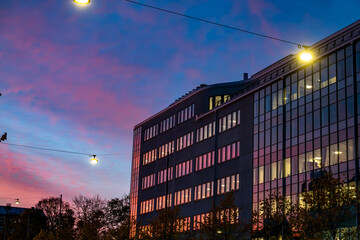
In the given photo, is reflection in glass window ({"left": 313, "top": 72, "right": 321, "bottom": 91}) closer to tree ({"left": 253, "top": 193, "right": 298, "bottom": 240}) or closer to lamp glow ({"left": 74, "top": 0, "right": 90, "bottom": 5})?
tree ({"left": 253, "top": 193, "right": 298, "bottom": 240})

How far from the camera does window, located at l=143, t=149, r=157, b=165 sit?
96250 mm

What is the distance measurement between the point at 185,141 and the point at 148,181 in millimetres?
13457

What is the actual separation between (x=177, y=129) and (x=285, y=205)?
36666 millimetres

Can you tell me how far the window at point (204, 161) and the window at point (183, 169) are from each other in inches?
83.8

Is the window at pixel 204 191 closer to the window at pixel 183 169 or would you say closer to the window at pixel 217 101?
the window at pixel 183 169

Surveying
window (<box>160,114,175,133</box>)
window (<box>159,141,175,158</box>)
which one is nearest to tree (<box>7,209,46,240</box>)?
window (<box>159,141,175,158</box>)

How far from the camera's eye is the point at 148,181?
96625 mm

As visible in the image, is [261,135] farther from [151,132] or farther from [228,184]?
[151,132]

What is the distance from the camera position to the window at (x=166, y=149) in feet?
296

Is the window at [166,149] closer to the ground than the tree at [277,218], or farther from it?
farther from it

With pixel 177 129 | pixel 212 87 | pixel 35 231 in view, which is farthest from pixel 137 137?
pixel 35 231

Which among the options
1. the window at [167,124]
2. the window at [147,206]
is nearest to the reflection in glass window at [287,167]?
the window at [167,124]

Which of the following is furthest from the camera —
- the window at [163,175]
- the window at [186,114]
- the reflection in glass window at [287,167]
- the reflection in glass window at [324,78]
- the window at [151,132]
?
the window at [151,132]

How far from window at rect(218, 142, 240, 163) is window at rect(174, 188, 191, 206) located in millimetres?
9043
